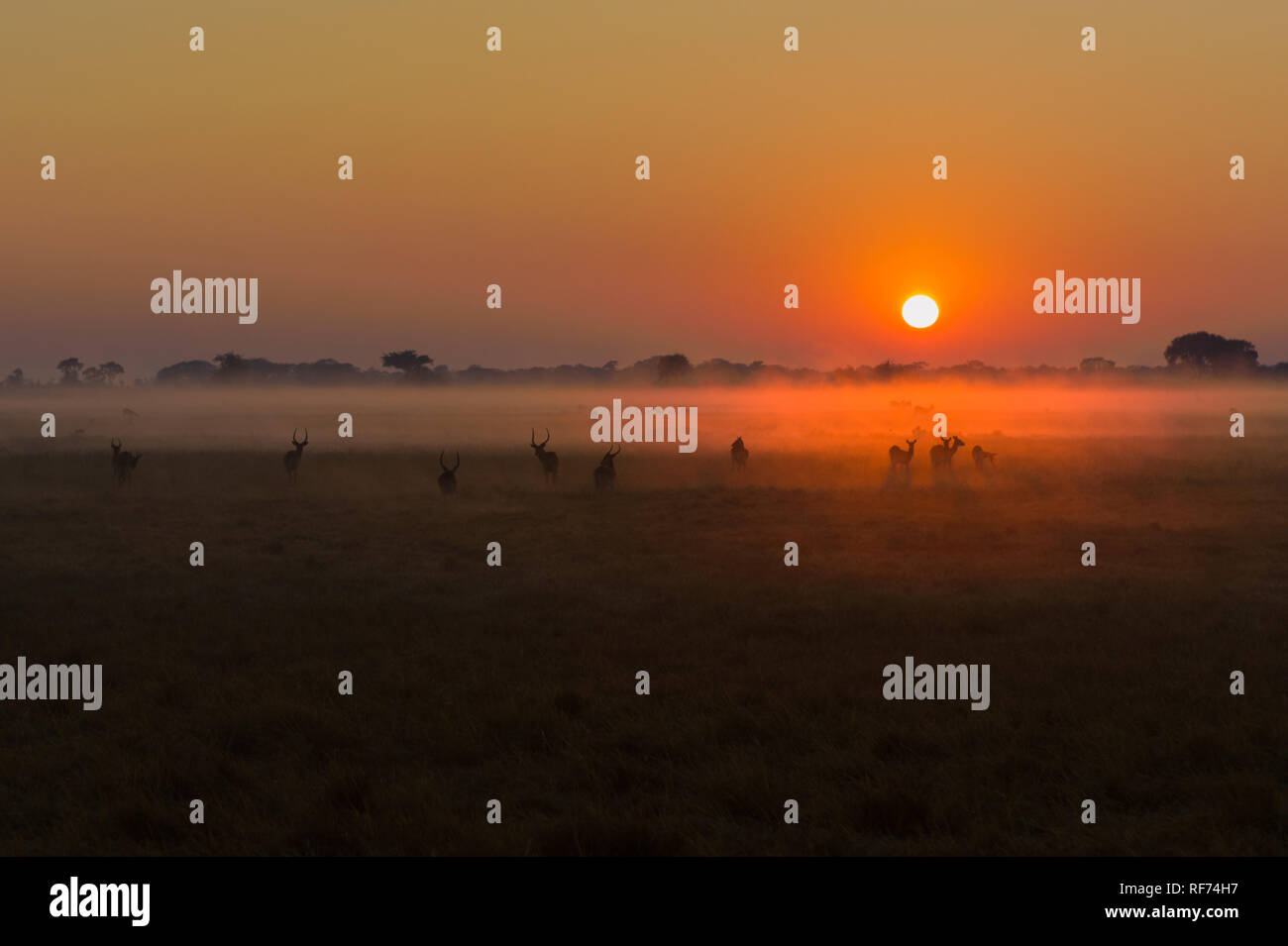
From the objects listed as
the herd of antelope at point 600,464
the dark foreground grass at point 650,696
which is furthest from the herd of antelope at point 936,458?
the dark foreground grass at point 650,696

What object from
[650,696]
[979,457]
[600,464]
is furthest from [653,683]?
[979,457]

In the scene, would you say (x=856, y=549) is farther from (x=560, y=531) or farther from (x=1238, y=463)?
(x=1238, y=463)

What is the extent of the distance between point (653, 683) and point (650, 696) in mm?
447

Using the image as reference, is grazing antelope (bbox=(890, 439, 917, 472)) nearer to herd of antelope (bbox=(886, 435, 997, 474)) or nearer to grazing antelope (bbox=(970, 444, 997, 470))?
herd of antelope (bbox=(886, 435, 997, 474))

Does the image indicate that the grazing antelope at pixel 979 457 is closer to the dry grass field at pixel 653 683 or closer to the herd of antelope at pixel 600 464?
the herd of antelope at pixel 600 464

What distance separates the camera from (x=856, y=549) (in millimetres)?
17000

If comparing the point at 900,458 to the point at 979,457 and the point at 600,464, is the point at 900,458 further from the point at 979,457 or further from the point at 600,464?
the point at 600,464

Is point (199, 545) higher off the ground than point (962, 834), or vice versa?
point (199, 545)

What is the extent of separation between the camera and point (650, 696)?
27.6 ft

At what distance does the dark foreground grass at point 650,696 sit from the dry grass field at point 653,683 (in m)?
0.04
